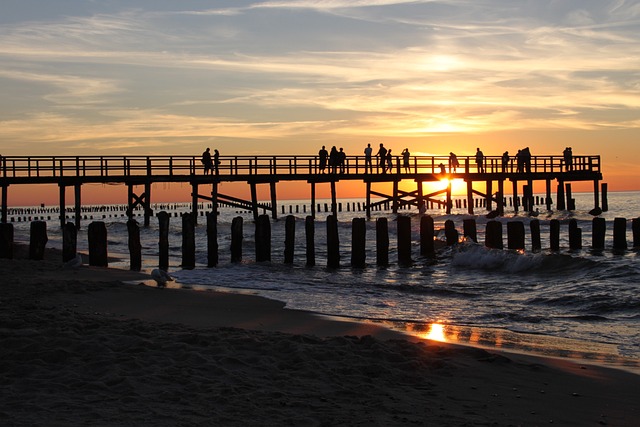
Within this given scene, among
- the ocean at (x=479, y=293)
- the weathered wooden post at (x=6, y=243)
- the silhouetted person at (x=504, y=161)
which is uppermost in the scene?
the silhouetted person at (x=504, y=161)

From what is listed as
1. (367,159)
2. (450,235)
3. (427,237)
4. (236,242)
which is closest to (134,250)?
(236,242)

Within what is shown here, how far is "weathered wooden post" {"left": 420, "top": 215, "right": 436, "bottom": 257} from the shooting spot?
23500 mm

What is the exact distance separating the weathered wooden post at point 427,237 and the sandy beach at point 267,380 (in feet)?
45.0

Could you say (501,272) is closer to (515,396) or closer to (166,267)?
Answer: (166,267)

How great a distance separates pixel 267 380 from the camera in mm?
6723

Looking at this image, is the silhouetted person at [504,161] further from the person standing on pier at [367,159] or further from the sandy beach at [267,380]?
the sandy beach at [267,380]

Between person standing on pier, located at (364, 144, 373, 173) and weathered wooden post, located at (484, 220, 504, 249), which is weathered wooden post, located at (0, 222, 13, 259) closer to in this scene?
weathered wooden post, located at (484, 220, 504, 249)

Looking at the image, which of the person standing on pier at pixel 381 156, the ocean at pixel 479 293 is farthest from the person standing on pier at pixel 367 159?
the ocean at pixel 479 293

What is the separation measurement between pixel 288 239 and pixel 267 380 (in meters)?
15.6

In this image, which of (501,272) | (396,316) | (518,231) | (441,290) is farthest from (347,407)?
(518,231)

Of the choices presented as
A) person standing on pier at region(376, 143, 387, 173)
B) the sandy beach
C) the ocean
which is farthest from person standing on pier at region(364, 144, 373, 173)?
the sandy beach

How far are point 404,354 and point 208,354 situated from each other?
209 cm

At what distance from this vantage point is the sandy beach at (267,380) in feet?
18.8

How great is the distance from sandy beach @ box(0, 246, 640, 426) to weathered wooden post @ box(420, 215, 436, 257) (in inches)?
540
